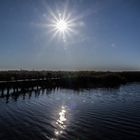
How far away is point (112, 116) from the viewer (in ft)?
60.3

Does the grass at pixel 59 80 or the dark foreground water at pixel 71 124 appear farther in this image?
the grass at pixel 59 80

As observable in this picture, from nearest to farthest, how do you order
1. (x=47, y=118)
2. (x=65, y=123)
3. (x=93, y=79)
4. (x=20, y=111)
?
(x=65, y=123), (x=47, y=118), (x=20, y=111), (x=93, y=79)

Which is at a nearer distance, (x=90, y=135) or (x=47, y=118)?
(x=90, y=135)

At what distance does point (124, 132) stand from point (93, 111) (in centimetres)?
666

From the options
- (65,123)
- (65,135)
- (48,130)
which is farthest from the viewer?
(65,123)

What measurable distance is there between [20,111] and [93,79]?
4524 centimetres

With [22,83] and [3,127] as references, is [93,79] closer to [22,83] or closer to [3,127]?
[22,83]

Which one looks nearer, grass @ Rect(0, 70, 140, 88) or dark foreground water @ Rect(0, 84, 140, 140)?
dark foreground water @ Rect(0, 84, 140, 140)

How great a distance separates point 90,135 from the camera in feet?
43.2

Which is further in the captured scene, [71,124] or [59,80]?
[59,80]

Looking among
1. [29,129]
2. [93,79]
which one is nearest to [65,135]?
[29,129]

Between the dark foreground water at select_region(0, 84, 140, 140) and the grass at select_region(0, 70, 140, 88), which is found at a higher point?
the grass at select_region(0, 70, 140, 88)

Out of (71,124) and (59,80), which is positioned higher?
(59,80)

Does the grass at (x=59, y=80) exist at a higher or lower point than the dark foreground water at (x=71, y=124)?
higher
